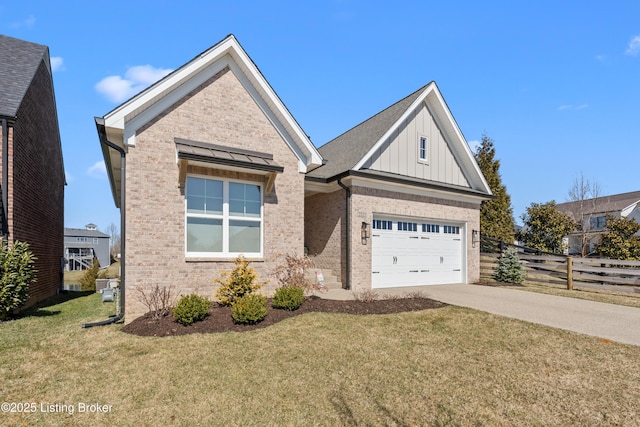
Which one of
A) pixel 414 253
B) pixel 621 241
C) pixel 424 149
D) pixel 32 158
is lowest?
pixel 414 253

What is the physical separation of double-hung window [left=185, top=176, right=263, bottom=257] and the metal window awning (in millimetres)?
543

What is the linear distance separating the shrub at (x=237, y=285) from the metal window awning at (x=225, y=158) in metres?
2.50

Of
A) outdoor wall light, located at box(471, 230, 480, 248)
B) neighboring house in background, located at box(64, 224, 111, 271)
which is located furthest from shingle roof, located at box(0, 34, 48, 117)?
neighboring house in background, located at box(64, 224, 111, 271)

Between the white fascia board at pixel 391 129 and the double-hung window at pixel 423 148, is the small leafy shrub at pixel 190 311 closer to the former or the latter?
the white fascia board at pixel 391 129

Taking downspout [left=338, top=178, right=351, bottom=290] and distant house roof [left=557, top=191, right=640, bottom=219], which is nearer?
downspout [left=338, top=178, right=351, bottom=290]

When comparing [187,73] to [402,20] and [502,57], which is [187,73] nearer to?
[402,20]

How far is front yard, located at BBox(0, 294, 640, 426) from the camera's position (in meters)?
3.76

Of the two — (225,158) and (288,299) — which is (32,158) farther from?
(288,299)

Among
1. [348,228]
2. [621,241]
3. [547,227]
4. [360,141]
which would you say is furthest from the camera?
[547,227]

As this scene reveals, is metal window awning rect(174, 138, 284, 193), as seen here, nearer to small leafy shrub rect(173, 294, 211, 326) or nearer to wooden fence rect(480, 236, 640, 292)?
small leafy shrub rect(173, 294, 211, 326)

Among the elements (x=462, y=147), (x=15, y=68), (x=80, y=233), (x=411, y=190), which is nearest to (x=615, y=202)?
(x=462, y=147)

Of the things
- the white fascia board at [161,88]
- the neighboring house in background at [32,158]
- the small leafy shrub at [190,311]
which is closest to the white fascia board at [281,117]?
the white fascia board at [161,88]

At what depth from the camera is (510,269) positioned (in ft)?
47.7

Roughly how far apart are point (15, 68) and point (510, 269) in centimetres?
2057
